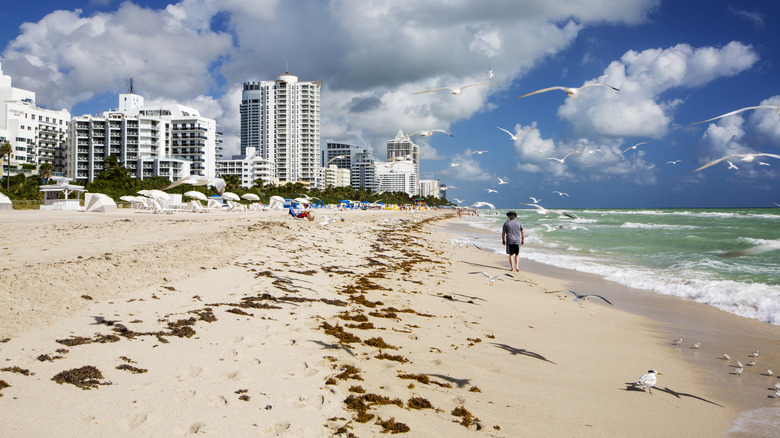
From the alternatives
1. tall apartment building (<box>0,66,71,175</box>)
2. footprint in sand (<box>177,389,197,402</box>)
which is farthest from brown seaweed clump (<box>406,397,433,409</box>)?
tall apartment building (<box>0,66,71,175</box>)

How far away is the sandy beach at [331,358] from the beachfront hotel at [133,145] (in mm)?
97789

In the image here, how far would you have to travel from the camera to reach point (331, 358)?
5098 mm

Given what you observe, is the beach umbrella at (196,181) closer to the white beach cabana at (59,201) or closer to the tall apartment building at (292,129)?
the white beach cabana at (59,201)

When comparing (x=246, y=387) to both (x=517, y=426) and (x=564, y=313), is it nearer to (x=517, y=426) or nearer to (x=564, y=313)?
(x=517, y=426)

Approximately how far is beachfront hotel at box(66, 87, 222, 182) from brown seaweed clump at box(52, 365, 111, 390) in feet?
333

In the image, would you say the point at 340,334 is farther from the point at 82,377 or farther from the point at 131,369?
the point at 82,377

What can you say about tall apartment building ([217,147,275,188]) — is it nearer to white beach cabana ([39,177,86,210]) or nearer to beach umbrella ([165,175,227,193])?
beach umbrella ([165,175,227,193])

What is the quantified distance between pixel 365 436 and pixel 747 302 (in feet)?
34.4

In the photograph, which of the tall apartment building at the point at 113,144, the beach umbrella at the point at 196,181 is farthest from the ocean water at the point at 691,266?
the tall apartment building at the point at 113,144

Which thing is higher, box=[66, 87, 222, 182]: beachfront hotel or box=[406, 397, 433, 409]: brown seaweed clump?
box=[66, 87, 222, 182]: beachfront hotel

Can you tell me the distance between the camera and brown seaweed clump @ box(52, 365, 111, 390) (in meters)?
3.83

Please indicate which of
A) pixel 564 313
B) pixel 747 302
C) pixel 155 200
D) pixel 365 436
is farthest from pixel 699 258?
pixel 155 200

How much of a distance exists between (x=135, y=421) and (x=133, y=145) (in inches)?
4379

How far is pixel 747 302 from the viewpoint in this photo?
9844mm
